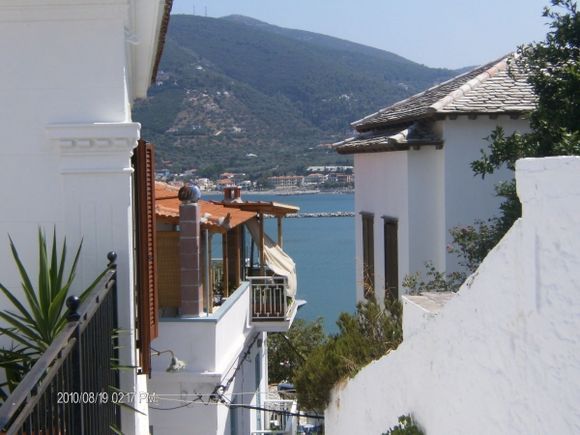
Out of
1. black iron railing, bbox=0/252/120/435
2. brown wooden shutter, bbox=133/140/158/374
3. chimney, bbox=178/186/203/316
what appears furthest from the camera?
chimney, bbox=178/186/203/316

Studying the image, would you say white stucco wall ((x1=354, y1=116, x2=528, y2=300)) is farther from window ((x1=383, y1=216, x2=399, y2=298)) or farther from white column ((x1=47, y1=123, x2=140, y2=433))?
white column ((x1=47, y1=123, x2=140, y2=433))

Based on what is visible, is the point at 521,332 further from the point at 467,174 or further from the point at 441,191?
the point at 441,191

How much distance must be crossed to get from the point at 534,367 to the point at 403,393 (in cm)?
289

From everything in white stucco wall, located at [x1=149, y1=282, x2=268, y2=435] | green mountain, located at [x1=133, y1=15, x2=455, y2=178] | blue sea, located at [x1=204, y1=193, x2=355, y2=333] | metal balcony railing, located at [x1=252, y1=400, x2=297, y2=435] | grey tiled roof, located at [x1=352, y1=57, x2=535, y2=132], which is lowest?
blue sea, located at [x1=204, y1=193, x2=355, y2=333]

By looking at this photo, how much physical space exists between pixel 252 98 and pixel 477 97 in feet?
338

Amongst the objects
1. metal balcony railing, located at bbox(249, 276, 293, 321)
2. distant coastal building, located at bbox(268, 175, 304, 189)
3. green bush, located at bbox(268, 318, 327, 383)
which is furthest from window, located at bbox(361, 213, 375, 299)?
distant coastal building, located at bbox(268, 175, 304, 189)

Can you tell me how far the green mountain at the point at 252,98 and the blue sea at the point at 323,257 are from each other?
7.84m

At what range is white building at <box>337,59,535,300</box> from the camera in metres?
14.0

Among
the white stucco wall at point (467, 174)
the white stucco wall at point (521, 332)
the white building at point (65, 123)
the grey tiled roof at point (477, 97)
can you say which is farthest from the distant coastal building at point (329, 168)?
the white stucco wall at point (521, 332)

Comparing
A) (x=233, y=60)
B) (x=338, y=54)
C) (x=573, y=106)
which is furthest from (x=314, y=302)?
(x=338, y=54)

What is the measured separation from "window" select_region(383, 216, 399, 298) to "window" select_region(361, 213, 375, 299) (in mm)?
977

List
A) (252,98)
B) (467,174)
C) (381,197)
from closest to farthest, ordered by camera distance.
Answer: (467,174), (381,197), (252,98)

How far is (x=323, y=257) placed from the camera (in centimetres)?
8450

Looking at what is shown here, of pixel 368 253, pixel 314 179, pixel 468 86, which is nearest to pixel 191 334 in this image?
pixel 468 86
